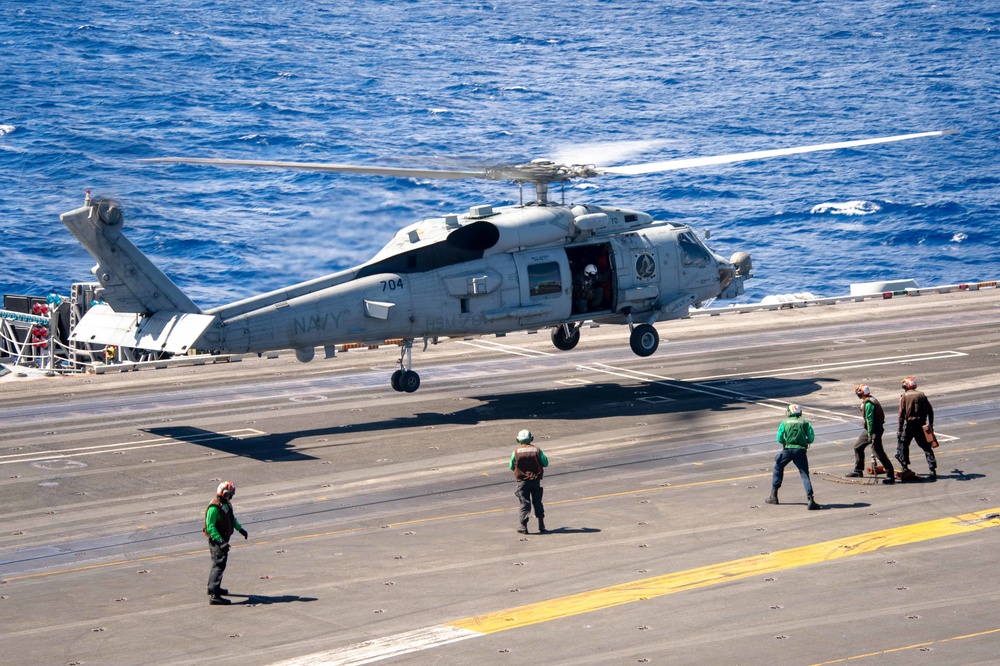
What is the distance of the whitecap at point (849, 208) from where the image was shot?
264 ft

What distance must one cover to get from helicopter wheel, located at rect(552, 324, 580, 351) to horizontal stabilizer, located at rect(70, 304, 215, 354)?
10729mm

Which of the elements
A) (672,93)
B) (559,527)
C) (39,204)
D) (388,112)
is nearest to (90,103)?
(39,204)

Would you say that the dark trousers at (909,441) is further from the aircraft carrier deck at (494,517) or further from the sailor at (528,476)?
the sailor at (528,476)

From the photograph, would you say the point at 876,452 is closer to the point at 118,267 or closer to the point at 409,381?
the point at 409,381

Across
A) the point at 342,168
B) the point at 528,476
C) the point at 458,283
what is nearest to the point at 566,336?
the point at 458,283

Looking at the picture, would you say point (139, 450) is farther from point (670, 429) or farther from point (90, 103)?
point (90, 103)

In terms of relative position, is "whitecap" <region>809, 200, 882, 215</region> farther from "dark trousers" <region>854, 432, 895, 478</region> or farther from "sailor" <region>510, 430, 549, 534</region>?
"sailor" <region>510, 430, 549, 534</region>

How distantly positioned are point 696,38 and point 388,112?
39.5 meters

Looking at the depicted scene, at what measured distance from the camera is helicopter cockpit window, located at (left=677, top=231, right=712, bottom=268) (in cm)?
3206

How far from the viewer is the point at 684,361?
35.4m

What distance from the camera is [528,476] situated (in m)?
19.5

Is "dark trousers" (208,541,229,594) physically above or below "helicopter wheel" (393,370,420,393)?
below

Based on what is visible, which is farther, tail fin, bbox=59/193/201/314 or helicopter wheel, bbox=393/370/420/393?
helicopter wheel, bbox=393/370/420/393

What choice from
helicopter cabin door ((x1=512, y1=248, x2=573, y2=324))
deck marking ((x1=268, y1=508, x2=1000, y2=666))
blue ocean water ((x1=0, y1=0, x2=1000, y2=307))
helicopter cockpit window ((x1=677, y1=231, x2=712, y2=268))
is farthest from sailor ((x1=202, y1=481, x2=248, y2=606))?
blue ocean water ((x1=0, y1=0, x2=1000, y2=307))
